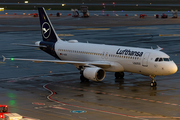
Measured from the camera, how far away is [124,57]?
43250 mm

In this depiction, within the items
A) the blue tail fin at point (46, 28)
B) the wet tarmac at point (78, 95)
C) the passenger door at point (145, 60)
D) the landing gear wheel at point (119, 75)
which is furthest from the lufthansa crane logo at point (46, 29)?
the passenger door at point (145, 60)

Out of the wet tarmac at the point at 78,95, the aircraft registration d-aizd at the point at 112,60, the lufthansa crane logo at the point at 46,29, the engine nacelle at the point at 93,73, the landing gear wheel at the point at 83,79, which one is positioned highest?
the lufthansa crane logo at the point at 46,29

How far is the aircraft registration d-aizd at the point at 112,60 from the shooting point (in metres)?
41.2

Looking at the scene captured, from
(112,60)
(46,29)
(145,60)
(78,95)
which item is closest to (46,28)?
(46,29)

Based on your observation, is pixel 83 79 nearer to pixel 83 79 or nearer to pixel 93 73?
pixel 83 79

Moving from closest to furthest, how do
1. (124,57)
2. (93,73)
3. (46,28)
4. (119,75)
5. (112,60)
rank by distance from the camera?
(93,73)
(124,57)
(112,60)
(119,75)
(46,28)

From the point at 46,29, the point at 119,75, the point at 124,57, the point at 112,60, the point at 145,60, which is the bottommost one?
the point at 119,75

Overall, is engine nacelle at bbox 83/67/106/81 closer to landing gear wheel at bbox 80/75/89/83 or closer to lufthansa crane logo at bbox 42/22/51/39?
landing gear wheel at bbox 80/75/89/83

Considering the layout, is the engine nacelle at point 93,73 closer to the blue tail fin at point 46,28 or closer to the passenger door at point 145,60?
the passenger door at point 145,60

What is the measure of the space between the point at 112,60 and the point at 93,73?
3.59 m

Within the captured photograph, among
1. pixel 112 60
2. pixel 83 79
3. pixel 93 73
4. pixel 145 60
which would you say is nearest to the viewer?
pixel 145 60

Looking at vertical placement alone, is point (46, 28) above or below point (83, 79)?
above

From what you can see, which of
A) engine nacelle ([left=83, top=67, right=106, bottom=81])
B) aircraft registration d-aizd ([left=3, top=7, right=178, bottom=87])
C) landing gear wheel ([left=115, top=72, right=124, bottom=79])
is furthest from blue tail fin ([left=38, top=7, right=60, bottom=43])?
engine nacelle ([left=83, top=67, right=106, bottom=81])

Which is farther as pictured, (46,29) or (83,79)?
(46,29)
